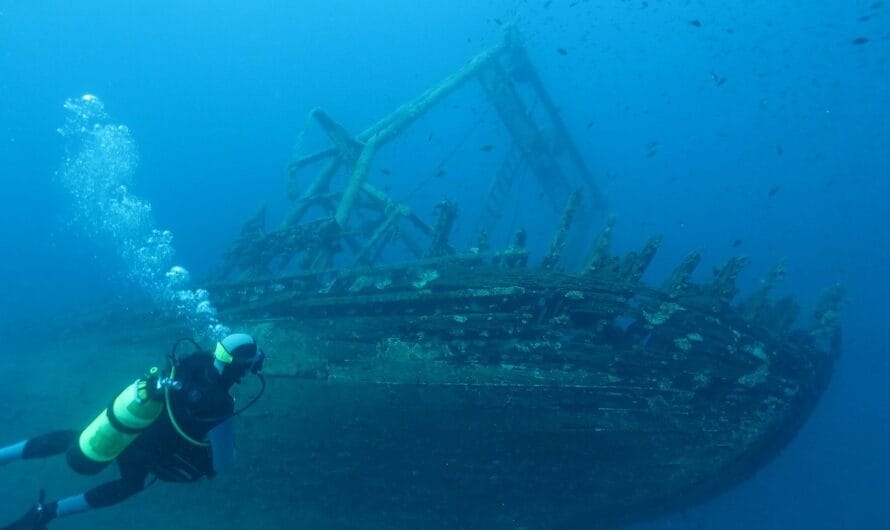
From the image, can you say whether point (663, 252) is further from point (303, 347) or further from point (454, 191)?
point (303, 347)

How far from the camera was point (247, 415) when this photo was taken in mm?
6863

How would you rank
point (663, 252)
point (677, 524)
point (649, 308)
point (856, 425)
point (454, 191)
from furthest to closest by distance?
point (454, 191), point (663, 252), point (856, 425), point (677, 524), point (649, 308)

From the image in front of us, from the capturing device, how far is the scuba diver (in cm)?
367

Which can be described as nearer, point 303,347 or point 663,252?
point 303,347

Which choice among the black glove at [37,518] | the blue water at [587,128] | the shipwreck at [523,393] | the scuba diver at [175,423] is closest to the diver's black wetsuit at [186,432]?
the scuba diver at [175,423]

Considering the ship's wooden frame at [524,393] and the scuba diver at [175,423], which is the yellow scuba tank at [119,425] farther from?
the ship's wooden frame at [524,393]

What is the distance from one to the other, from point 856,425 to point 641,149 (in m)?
53.7

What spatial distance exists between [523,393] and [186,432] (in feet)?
11.5

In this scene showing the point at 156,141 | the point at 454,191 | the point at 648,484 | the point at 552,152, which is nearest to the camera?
the point at 648,484

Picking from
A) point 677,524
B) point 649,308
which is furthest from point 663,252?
point 649,308

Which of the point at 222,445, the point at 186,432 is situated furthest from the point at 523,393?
the point at 186,432

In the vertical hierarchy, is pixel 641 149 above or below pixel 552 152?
above

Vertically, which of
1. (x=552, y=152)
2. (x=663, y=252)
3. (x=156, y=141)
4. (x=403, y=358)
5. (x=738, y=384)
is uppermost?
(x=156, y=141)

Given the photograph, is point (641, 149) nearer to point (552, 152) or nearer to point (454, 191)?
point (454, 191)
